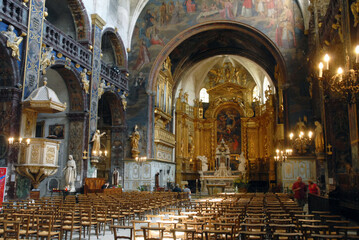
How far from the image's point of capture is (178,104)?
107ft

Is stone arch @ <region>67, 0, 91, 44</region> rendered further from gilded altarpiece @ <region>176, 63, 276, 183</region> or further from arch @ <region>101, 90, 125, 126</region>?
gilded altarpiece @ <region>176, 63, 276, 183</region>

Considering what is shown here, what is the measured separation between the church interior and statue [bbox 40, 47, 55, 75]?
0.21 ft

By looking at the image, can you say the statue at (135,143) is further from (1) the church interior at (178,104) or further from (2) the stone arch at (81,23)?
(2) the stone arch at (81,23)

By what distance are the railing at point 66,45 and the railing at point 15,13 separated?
4.72ft

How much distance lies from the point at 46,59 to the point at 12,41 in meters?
2.12

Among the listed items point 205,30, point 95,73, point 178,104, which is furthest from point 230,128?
point 95,73

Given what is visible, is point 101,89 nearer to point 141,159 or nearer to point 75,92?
point 75,92

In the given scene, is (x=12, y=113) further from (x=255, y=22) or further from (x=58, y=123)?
(x=255, y=22)

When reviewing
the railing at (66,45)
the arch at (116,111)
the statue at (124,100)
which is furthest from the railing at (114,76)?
the railing at (66,45)

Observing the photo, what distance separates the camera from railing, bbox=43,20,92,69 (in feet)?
50.0

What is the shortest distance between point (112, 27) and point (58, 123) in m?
7.50

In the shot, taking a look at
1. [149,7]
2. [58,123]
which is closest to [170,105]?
[149,7]

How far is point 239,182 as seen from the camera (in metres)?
29.7

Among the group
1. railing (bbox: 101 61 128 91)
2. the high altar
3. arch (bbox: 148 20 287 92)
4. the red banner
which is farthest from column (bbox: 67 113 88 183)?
the high altar
